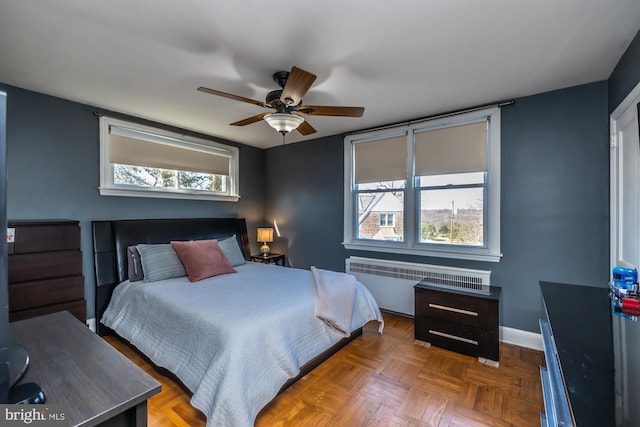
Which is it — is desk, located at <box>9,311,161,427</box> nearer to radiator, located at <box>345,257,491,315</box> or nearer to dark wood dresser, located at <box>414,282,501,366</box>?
dark wood dresser, located at <box>414,282,501,366</box>

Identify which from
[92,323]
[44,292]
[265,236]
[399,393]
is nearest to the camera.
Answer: [399,393]

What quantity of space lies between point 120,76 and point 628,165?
13.0 ft

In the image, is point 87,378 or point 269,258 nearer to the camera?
point 87,378

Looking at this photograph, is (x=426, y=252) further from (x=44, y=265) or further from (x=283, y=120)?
(x=44, y=265)

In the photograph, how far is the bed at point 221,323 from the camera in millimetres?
1614

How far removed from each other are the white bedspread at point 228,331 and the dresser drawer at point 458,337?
1.52 ft

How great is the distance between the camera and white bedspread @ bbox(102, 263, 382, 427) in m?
1.60

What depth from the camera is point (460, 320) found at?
2551 millimetres

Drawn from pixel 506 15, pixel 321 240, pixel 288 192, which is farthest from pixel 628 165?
pixel 288 192

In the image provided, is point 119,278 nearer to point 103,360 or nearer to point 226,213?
point 226,213

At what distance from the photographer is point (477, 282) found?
2910 millimetres

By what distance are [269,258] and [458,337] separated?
2753 mm

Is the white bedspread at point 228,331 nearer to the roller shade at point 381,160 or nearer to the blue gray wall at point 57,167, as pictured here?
the blue gray wall at point 57,167

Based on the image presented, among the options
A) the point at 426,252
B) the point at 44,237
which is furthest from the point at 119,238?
the point at 426,252
